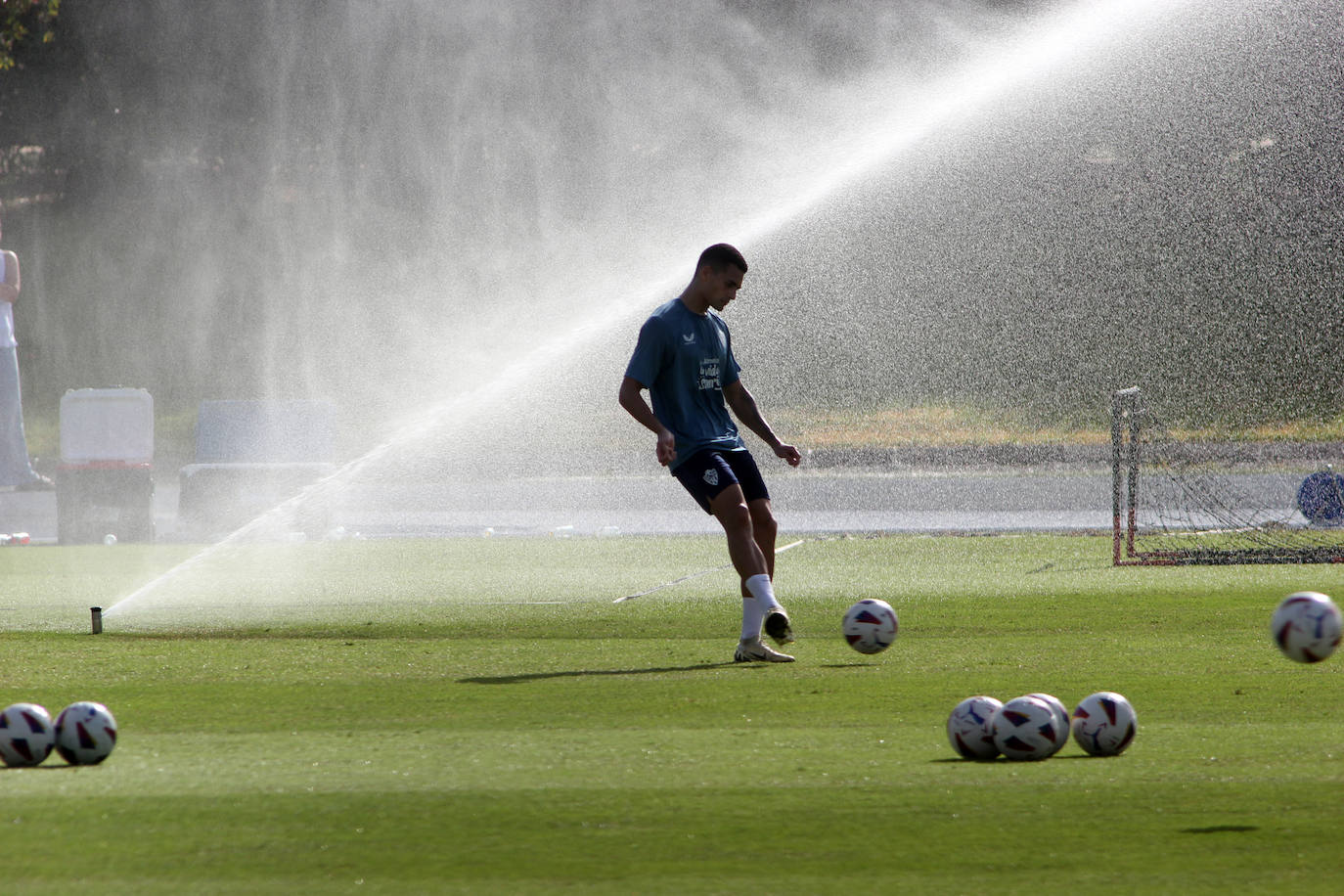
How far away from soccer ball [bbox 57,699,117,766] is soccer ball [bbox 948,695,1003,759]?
2873 millimetres

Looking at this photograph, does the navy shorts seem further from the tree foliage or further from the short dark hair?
the tree foliage

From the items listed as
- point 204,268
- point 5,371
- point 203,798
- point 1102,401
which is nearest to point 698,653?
point 203,798

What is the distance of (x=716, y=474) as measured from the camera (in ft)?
28.3

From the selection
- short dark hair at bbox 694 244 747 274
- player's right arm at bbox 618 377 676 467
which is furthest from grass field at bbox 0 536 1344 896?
short dark hair at bbox 694 244 747 274

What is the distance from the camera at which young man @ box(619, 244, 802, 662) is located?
339 inches

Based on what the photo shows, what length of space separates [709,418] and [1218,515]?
15.6 meters

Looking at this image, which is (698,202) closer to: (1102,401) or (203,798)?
(1102,401)

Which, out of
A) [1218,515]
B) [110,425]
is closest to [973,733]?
[1218,515]

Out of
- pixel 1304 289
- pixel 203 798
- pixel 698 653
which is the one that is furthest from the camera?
pixel 1304 289

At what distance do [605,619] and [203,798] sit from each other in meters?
6.10

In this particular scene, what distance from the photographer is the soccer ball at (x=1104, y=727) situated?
5.70 meters

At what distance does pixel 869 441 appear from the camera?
142 ft

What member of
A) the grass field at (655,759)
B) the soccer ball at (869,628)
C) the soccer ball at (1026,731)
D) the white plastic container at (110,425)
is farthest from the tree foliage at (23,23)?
the soccer ball at (1026,731)

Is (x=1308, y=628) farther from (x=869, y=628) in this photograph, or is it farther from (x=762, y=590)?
(x=762, y=590)
